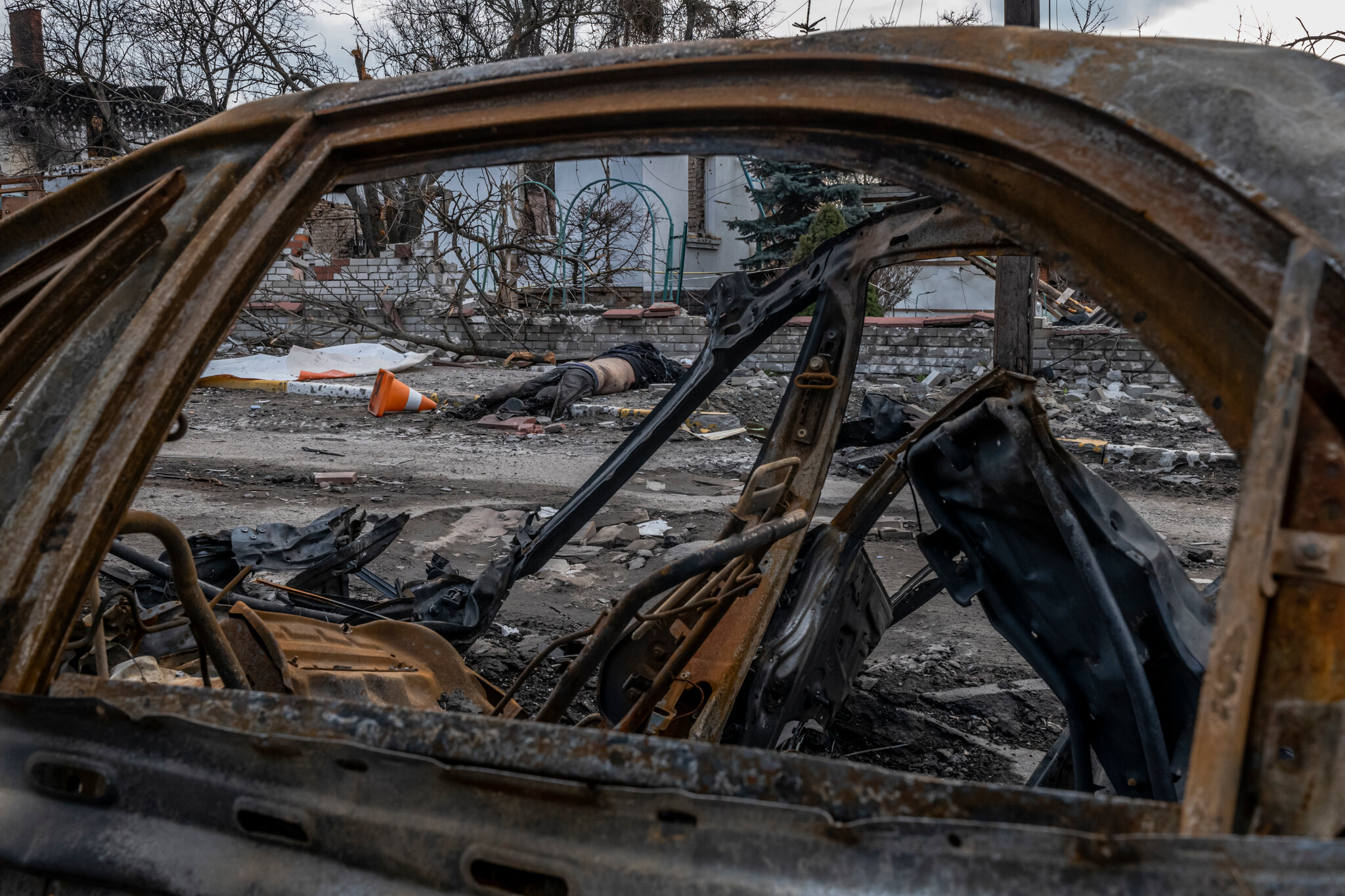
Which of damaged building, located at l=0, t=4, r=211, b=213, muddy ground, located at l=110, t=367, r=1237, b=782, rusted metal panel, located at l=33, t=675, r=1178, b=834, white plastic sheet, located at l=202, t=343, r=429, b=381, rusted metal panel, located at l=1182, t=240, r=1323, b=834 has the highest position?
damaged building, located at l=0, t=4, r=211, b=213

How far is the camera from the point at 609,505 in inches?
248

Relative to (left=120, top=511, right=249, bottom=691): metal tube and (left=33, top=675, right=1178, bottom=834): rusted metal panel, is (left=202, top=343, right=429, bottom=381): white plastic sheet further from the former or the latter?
(left=33, top=675, right=1178, bottom=834): rusted metal panel

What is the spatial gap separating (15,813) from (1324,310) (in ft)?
4.52

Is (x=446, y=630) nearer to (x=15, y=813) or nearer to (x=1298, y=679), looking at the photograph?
(x=15, y=813)

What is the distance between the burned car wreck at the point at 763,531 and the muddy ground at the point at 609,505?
1.40 m

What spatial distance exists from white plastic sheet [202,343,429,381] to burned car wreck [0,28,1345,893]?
430 inches

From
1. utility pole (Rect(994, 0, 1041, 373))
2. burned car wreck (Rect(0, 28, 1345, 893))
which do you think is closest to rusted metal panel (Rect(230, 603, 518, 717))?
burned car wreck (Rect(0, 28, 1345, 893))

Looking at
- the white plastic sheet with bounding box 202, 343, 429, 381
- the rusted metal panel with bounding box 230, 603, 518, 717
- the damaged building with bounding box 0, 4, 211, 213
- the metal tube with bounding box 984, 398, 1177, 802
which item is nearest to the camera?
the metal tube with bounding box 984, 398, 1177, 802

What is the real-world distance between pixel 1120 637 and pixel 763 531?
0.67m

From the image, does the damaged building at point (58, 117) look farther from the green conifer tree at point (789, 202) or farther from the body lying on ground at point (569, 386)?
the green conifer tree at point (789, 202)

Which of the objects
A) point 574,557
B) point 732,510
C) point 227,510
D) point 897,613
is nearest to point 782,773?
point 732,510

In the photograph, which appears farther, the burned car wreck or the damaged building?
the damaged building

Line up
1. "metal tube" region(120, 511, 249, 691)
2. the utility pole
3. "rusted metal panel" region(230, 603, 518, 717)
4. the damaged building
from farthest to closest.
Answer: the damaged building
the utility pole
"rusted metal panel" region(230, 603, 518, 717)
"metal tube" region(120, 511, 249, 691)

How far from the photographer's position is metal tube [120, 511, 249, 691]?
1.45 metres
